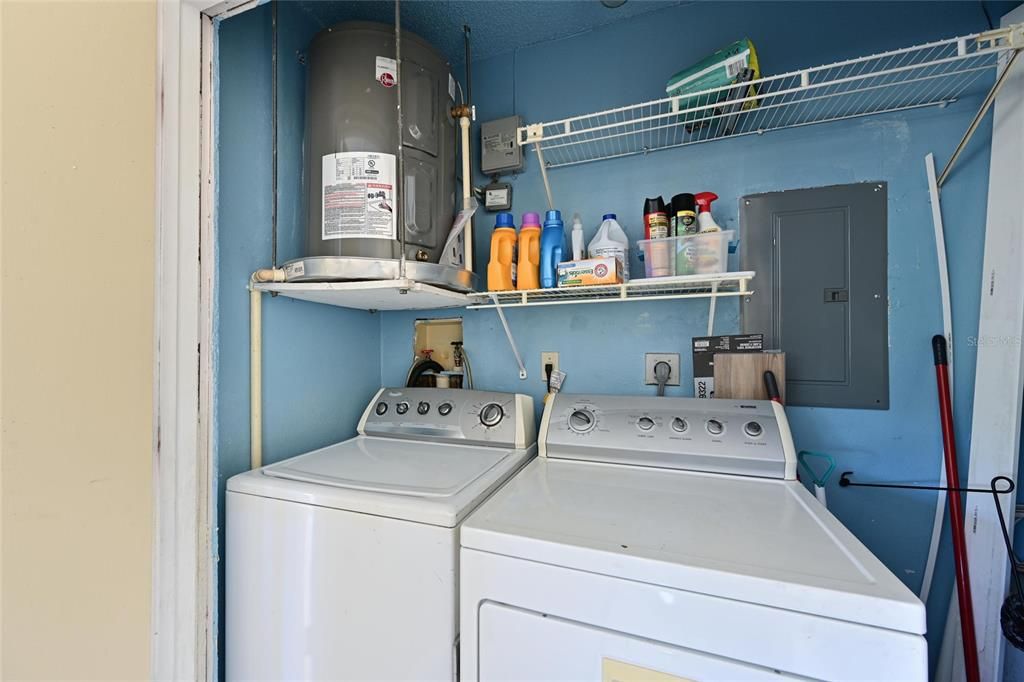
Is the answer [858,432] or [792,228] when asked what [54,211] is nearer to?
[792,228]

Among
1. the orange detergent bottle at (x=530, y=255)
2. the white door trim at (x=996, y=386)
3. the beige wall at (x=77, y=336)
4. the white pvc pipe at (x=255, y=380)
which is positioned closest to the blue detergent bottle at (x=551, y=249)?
the orange detergent bottle at (x=530, y=255)

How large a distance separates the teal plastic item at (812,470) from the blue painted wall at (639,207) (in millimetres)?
55

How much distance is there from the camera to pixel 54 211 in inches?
35.0

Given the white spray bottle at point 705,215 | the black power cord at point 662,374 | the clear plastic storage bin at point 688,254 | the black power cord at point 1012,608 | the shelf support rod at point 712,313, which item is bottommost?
the black power cord at point 1012,608

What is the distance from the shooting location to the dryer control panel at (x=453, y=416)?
148 cm

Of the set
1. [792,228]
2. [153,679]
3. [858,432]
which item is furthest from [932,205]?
[153,679]

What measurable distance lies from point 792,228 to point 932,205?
379mm

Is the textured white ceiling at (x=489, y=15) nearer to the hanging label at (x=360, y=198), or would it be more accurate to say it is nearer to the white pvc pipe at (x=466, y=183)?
the white pvc pipe at (x=466, y=183)

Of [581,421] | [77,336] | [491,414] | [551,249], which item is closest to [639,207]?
[551,249]

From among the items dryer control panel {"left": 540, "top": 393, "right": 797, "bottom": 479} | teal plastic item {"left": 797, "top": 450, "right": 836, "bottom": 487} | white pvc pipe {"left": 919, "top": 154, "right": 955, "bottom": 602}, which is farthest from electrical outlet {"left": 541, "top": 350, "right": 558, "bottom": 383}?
white pvc pipe {"left": 919, "top": 154, "right": 955, "bottom": 602}

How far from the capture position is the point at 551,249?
1471 mm

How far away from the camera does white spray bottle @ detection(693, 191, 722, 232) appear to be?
4.35 feet

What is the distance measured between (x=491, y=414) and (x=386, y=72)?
1.24 meters

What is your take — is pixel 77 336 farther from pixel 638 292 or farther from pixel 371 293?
pixel 638 292
